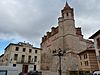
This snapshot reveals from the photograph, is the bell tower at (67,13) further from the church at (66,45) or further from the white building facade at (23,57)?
the white building facade at (23,57)

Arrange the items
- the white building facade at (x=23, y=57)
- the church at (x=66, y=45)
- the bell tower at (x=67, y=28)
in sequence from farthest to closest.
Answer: the bell tower at (x=67, y=28) < the church at (x=66, y=45) < the white building facade at (x=23, y=57)

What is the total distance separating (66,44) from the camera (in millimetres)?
53125

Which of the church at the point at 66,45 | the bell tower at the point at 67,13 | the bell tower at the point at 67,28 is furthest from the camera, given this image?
the bell tower at the point at 67,13

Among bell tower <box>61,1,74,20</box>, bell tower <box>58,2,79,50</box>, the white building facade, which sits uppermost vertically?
bell tower <box>61,1,74,20</box>

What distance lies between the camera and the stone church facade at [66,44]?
48.9m

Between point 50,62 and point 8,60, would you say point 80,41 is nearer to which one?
point 50,62

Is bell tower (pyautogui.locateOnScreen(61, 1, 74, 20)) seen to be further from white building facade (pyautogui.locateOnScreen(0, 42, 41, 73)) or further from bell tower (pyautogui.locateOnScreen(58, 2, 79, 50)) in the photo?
white building facade (pyautogui.locateOnScreen(0, 42, 41, 73))

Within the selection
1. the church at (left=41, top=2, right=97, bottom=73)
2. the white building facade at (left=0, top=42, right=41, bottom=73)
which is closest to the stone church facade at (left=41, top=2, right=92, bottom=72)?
the church at (left=41, top=2, right=97, bottom=73)

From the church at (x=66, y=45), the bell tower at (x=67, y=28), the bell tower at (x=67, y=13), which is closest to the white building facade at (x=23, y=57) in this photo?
the church at (x=66, y=45)

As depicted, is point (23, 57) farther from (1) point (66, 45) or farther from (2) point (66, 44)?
(2) point (66, 44)

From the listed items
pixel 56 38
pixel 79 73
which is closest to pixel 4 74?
pixel 79 73

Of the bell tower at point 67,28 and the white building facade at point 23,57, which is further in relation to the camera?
the bell tower at point 67,28

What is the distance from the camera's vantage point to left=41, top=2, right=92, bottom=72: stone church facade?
4886 cm

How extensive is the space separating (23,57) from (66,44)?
18.2 metres
